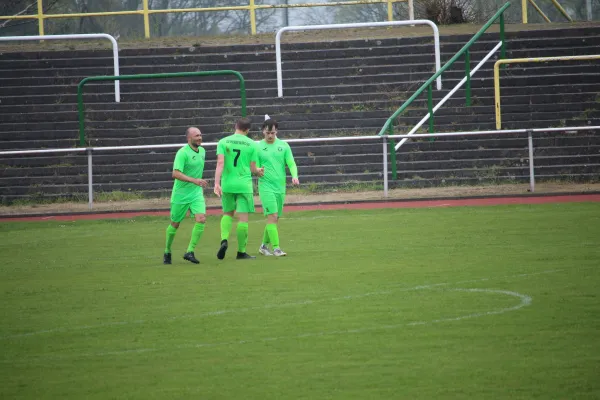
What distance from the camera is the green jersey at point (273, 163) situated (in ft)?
45.6

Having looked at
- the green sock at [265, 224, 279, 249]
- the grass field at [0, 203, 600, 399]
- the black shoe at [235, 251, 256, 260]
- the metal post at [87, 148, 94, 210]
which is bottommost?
the grass field at [0, 203, 600, 399]

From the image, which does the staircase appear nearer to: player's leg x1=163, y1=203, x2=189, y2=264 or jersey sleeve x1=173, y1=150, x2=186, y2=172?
player's leg x1=163, y1=203, x2=189, y2=264

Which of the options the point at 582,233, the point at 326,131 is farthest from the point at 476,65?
the point at 582,233

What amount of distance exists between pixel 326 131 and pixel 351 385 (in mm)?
19426

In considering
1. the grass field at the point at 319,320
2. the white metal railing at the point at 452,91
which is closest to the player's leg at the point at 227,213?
the grass field at the point at 319,320

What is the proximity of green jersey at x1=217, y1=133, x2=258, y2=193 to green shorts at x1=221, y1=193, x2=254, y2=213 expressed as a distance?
3.8 inches

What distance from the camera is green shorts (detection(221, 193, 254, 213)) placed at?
13.5 meters

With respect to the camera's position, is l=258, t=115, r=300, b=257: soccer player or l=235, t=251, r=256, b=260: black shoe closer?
l=235, t=251, r=256, b=260: black shoe

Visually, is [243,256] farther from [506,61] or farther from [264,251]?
[506,61]

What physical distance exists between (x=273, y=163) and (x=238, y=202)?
0.82 metres

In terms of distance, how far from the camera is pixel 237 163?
44.3ft

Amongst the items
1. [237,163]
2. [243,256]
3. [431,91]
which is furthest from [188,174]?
[431,91]

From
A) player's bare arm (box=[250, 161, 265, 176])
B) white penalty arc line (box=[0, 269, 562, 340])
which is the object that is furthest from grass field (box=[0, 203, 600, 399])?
player's bare arm (box=[250, 161, 265, 176])

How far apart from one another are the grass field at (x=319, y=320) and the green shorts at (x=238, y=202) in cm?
74
